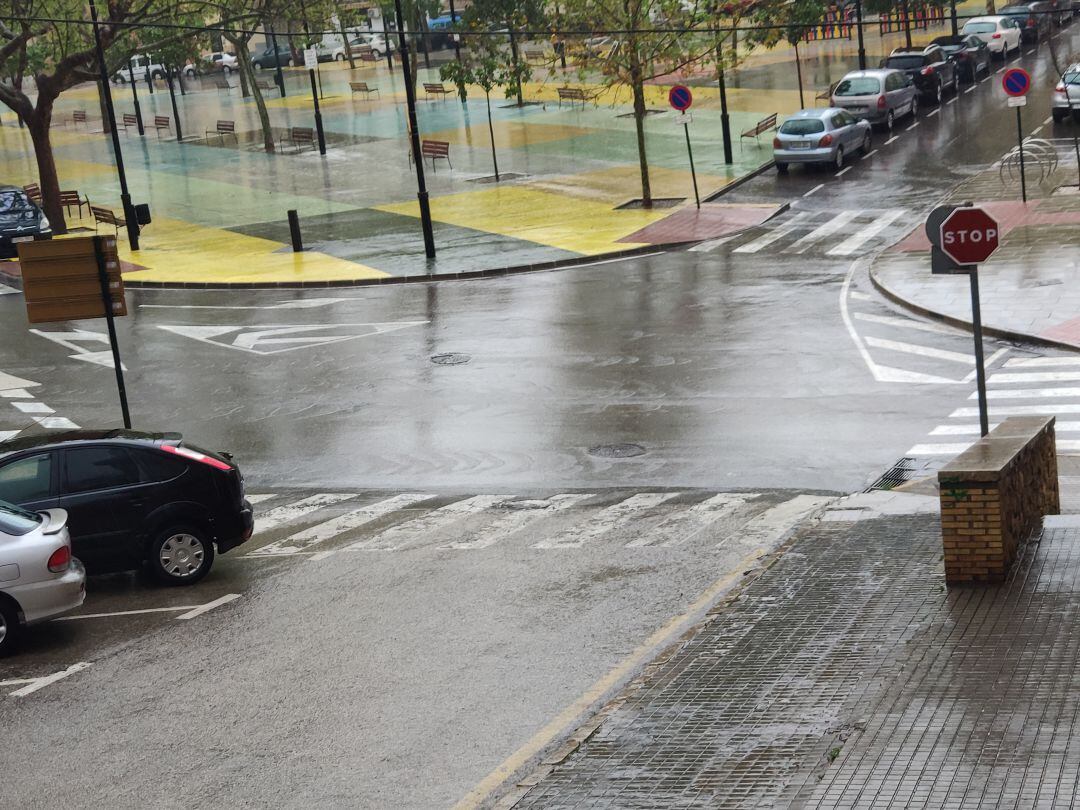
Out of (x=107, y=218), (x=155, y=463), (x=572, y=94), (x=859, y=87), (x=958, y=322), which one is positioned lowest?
(x=958, y=322)

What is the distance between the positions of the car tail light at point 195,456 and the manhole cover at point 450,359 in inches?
347

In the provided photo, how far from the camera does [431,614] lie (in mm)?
11422

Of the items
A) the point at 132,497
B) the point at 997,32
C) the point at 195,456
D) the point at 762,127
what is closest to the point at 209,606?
the point at 132,497

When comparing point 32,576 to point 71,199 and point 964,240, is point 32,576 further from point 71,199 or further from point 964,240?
point 71,199

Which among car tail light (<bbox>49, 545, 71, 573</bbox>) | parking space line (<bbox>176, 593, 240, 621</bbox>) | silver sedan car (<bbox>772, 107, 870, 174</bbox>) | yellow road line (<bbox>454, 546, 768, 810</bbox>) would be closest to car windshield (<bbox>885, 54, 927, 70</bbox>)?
silver sedan car (<bbox>772, 107, 870, 174</bbox>)

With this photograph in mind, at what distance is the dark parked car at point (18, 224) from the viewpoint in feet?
119

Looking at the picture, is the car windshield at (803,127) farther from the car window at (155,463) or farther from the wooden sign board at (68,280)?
the car window at (155,463)

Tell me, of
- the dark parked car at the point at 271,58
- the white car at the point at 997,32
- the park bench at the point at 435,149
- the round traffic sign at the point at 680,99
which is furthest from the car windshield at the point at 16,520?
the dark parked car at the point at 271,58

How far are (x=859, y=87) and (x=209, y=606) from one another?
33946 millimetres

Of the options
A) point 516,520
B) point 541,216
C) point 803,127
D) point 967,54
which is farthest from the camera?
point 967,54

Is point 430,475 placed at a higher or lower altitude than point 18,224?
lower

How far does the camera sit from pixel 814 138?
37625 millimetres

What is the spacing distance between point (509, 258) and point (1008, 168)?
1289 cm

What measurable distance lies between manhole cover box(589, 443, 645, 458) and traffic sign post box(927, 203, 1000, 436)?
14.9ft
